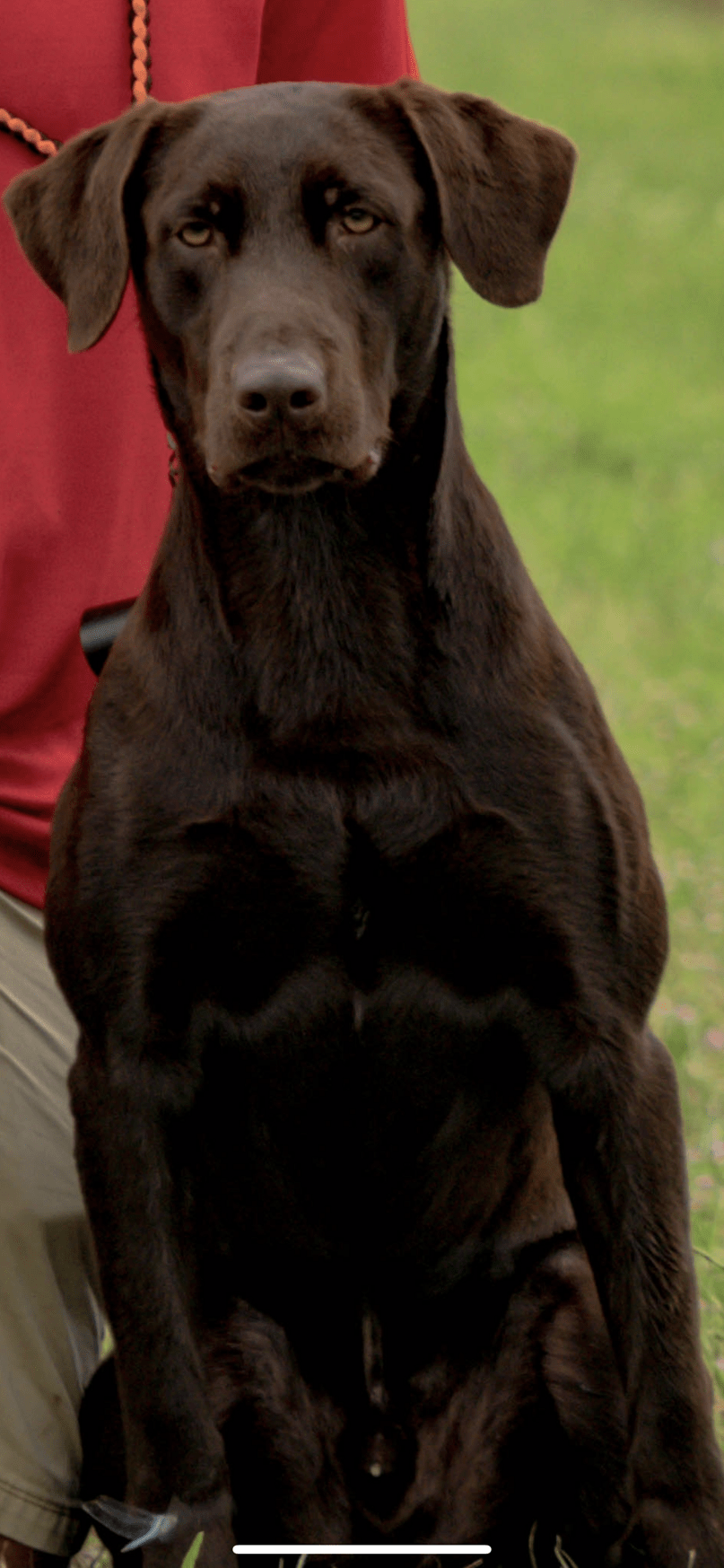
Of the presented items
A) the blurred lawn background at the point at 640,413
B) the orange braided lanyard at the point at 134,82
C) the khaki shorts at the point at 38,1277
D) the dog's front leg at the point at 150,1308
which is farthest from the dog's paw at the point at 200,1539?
the orange braided lanyard at the point at 134,82

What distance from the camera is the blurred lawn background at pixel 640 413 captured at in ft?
14.5

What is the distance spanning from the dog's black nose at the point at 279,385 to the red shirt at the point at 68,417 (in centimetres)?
88

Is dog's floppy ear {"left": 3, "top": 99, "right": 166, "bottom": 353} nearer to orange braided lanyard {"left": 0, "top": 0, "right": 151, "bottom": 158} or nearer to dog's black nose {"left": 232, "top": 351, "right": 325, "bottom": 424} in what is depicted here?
dog's black nose {"left": 232, "top": 351, "right": 325, "bottom": 424}

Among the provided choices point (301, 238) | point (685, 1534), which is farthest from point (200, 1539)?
point (301, 238)

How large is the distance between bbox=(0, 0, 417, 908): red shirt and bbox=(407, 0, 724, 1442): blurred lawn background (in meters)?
0.43

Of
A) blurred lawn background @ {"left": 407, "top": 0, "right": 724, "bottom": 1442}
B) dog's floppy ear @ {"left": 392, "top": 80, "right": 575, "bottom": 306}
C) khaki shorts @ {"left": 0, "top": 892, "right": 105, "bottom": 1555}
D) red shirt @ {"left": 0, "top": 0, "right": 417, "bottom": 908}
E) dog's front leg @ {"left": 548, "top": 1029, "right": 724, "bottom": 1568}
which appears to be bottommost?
blurred lawn background @ {"left": 407, "top": 0, "right": 724, "bottom": 1442}

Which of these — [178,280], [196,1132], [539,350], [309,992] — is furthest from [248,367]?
[539,350]

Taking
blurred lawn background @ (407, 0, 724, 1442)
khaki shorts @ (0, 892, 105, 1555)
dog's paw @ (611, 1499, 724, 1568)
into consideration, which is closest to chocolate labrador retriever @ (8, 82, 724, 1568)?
dog's paw @ (611, 1499, 724, 1568)

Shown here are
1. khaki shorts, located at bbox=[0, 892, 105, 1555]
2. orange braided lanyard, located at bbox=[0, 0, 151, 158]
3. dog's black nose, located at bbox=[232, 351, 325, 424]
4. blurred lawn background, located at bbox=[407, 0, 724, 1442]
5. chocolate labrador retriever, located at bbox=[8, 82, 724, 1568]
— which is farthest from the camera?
blurred lawn background, located at bbox=[407, 0, 724, 1442]

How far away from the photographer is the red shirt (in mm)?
2854

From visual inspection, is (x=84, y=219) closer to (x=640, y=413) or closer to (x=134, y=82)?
(x=134, y=82)

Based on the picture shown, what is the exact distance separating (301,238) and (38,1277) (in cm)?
126

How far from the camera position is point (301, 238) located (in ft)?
7.24

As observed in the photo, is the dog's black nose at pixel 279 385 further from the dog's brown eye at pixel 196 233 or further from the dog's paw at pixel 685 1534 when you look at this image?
the dog's paw at pixel 685 1534
